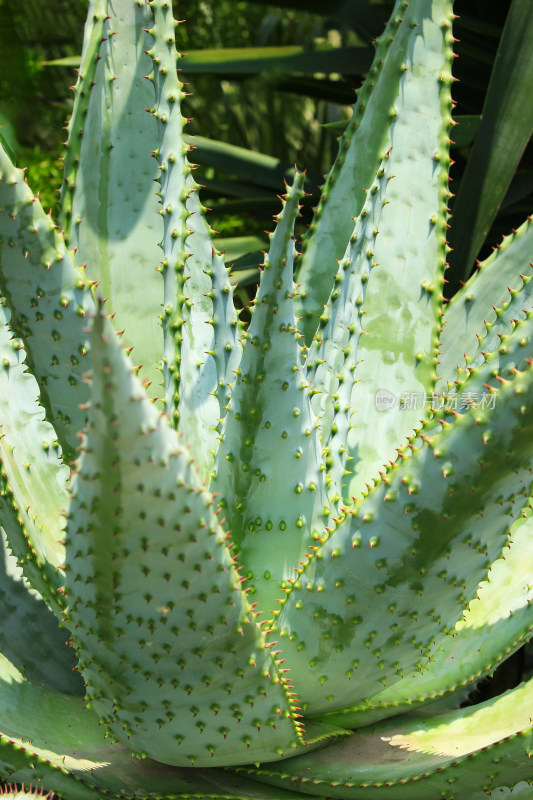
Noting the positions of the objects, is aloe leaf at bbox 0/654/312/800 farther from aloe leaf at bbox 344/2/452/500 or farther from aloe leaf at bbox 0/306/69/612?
aloe leaf at bbox 344/2/452/500

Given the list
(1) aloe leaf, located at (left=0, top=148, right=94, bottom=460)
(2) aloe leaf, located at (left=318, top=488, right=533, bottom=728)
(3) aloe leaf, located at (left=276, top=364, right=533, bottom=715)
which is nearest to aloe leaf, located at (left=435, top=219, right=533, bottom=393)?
(2) aloe leaf, located at (left=318, top=488, right=533, bottom=728)

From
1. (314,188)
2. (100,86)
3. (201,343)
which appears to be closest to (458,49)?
(314,188)

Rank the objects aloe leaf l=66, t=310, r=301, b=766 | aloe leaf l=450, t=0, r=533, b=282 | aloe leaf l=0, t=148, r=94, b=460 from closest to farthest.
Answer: aloe leaf l=66, t=310, r=301, b=766, aloe leaf l=0, t=148, r=94, b=460, aloe leaf l=450, t=0, r=533, b=282

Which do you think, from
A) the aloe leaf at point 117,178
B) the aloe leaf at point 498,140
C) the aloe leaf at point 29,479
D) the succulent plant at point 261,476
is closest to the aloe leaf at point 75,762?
the succulent plant at point 261,476

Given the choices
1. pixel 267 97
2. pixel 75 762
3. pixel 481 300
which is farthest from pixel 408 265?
pixel 267 97

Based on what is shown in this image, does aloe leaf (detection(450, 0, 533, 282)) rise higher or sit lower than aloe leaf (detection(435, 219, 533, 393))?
higher

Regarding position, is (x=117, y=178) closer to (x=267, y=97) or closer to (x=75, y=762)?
(x=75, y=762)

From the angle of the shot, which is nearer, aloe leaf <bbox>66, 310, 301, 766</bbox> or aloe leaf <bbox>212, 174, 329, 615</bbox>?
aloe leaf <bbox>66, 310, 301, 766</bbox>
